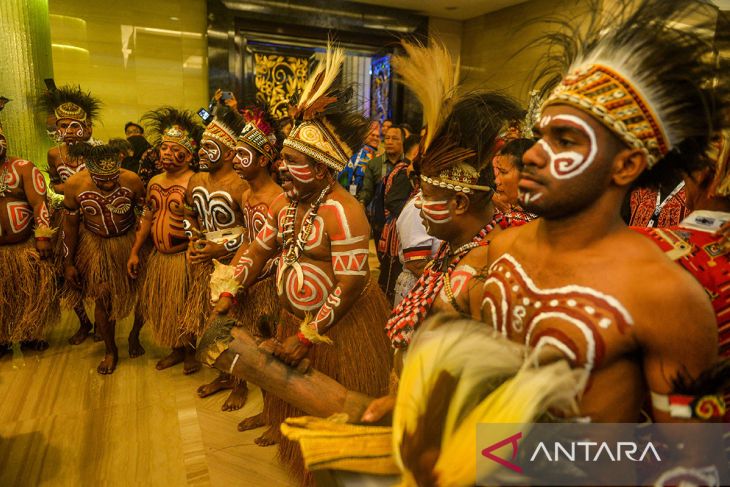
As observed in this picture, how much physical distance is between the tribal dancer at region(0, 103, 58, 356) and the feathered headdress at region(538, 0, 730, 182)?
3.90 m

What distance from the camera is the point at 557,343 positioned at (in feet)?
3.32

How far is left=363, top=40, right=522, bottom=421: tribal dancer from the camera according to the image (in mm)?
1596

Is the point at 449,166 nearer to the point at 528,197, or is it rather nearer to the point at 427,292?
the point at 427,292

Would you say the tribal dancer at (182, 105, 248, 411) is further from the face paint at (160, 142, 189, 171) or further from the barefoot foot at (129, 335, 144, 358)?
the barefoot foot at (129, 335, 144, 358)

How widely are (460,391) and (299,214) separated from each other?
1.63 meters

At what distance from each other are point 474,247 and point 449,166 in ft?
0.98

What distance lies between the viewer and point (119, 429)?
2859 mm

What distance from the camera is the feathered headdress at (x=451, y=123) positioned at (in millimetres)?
1610

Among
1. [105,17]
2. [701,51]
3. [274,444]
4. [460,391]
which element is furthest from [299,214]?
[105,17]

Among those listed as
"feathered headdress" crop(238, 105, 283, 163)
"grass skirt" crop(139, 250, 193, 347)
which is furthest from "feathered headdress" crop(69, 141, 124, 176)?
"feathered headdress" crop(238, 105, 283, 163)

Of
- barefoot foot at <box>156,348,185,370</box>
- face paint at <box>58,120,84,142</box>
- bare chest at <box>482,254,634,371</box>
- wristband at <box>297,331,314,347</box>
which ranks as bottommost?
barefoot foot at <box>156,348,185,370</box>

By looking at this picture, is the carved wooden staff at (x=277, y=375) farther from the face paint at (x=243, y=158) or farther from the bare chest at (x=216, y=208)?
the bare chest at (x=216, y=208)

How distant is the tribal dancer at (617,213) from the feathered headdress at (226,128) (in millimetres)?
2624

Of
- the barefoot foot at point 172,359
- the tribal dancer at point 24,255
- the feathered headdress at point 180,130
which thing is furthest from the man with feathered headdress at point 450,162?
the tribal dancer at point 24,255
